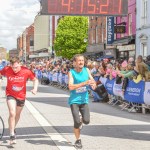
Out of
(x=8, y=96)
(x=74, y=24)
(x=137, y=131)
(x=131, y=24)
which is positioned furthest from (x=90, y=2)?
(x=74, y=24)

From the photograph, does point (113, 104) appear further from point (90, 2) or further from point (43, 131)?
point (43, 131)

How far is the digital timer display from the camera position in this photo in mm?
16016

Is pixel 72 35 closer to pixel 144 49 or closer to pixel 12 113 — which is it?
pixel 144 49

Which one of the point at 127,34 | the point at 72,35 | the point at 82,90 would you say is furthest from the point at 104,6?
the point at 72,35

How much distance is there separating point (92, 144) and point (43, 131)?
1.89 m

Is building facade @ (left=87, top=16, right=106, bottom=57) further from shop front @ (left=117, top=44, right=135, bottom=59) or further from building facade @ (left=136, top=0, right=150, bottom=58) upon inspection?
building facade @ (left=136, top=0, right=150, bottom=58)

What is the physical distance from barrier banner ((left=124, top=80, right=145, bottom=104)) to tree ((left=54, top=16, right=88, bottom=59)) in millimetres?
46434

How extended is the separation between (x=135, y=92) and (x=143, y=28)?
2151cm

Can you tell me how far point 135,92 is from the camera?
615 inches

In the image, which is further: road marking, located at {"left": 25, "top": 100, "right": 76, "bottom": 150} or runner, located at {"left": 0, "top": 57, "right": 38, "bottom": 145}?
runner, located at {"left": 0, "top": 57, "right": 38, "bottom": 145}

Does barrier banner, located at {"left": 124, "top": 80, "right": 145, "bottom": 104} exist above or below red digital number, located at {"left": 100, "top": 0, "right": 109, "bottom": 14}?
below

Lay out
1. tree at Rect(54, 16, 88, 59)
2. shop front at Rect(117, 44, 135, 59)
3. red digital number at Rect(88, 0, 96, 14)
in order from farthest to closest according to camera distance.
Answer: tree at Rect(54, 16, 88, 59) < shop front at Rect(117, 44, 135, 59) < red digital number at Rect(88, 0, 96, 14)

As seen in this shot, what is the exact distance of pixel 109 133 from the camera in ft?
34.0

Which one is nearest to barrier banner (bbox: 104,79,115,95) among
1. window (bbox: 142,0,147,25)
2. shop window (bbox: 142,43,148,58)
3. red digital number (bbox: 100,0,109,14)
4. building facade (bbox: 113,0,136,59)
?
red digital number (bbox: 100,0,109,14)
